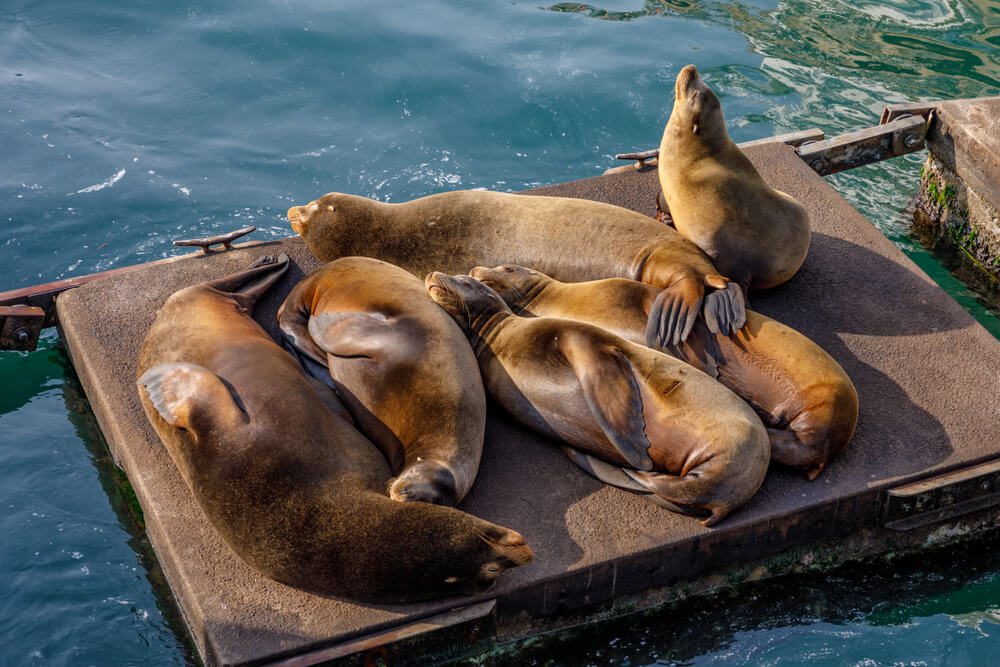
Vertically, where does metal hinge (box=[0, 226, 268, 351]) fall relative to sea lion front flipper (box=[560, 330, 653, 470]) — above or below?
below

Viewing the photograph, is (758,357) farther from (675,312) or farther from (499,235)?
(499,235)

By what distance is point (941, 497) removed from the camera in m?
4.95

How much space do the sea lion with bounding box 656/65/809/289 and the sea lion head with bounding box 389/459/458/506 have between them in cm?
202

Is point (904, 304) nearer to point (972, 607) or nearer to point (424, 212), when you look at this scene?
point (972, 607)

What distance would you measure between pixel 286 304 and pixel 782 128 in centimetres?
530

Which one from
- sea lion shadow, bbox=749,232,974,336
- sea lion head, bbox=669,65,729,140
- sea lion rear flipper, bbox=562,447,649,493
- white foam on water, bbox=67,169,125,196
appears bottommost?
white foam on water, bbox=67,169,125,196

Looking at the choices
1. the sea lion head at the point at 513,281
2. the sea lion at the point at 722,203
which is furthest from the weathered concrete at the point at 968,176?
the sea lion head at the point at 513,281

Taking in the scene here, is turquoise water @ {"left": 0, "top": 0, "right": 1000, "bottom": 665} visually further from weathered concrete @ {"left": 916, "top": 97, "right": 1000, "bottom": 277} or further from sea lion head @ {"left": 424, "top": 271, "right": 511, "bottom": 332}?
sea lion head @ {"left": 424, "top": 271, "right": 511, "bottom": 332}

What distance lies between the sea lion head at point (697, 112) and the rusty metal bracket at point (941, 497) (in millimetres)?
2205

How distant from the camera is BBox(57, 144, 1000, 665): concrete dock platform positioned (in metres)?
4.25

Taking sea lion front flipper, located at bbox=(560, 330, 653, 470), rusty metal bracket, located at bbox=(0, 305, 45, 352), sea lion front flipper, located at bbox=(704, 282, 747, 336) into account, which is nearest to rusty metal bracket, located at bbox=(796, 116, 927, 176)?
sea lion front flipper, located at bbox=(704, 282, 747, 336)

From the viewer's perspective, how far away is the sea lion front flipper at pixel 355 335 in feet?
16.4

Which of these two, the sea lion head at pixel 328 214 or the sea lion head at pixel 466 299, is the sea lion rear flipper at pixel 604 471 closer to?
the sea lion head at pixel 466 299

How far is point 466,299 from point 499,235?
0.81 meters
